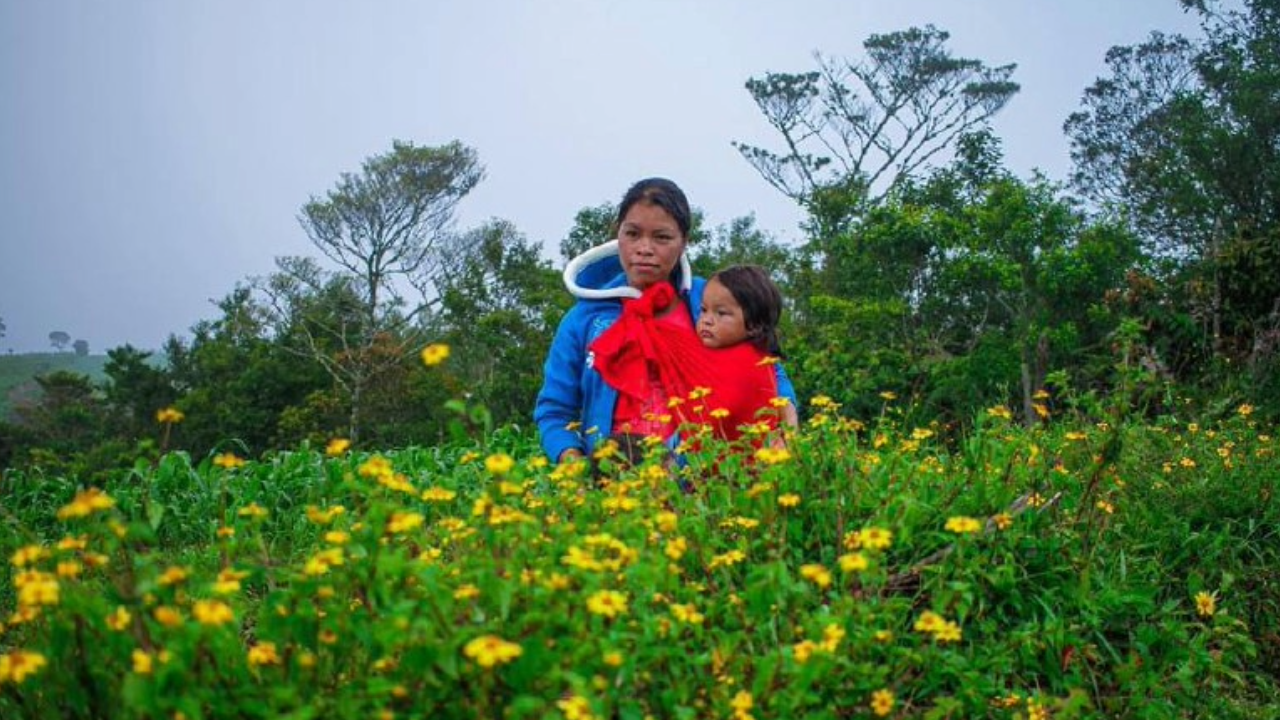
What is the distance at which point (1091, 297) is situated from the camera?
40.7 feet

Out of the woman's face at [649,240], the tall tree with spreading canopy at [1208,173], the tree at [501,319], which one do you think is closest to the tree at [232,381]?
the tree at [501,319]

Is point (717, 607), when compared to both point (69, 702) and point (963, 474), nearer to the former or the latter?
point (963, 474)

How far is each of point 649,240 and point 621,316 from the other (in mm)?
285

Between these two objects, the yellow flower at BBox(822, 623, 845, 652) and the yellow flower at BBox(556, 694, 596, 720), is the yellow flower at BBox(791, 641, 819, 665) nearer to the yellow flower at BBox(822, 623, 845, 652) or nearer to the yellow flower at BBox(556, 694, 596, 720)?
the yellow flower at BBox(822, 623, 845, 652)

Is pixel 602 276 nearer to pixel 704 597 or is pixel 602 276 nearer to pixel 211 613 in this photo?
pixel 704 597

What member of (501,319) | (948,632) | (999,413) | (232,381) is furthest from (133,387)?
(948,632)

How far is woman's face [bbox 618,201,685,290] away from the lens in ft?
12.2

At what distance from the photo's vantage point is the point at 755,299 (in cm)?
370

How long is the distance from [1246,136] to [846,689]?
15.9 m

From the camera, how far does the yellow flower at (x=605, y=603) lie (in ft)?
5.75

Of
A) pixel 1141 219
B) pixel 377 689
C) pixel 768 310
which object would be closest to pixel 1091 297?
pixel 1141 219

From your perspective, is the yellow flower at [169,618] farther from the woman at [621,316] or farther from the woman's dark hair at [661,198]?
the woman's dark hair at [661,198]

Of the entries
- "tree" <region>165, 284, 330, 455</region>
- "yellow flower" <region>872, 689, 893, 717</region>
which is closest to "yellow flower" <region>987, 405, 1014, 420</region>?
"yellow flower" <region>872, 689, 893, 717</region>

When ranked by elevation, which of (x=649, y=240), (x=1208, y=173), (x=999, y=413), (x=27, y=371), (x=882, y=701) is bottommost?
(x=882, y=701)
